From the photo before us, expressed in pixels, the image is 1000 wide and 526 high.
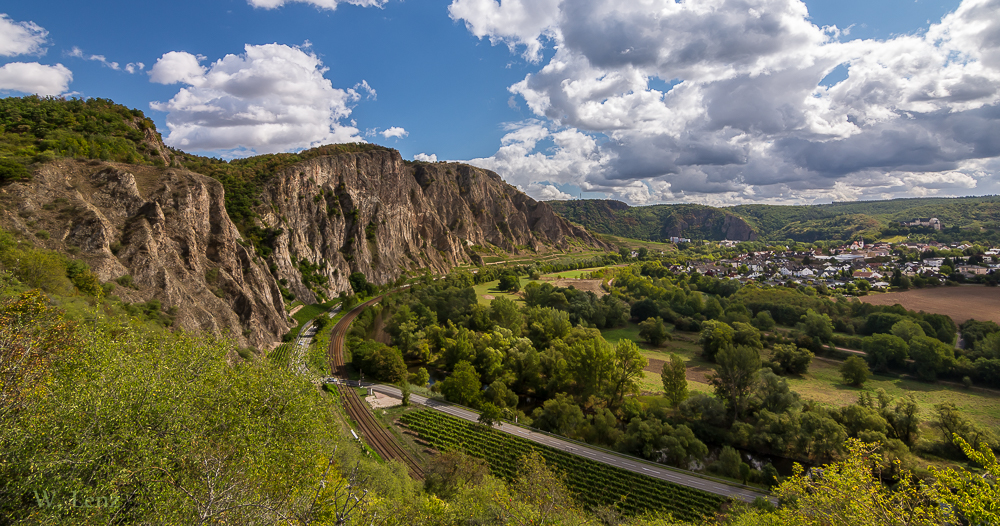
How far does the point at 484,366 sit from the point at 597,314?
1200 inches

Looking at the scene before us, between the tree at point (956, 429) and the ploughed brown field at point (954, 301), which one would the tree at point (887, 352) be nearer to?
the tree at point (956, 429)

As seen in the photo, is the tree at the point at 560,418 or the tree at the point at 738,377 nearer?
the tree at the point at 560,418

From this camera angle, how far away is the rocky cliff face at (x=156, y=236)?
2777cm

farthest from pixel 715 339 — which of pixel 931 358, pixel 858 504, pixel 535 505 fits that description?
pixel 858 504

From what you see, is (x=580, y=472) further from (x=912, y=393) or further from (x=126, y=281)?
(x=912, y=393)

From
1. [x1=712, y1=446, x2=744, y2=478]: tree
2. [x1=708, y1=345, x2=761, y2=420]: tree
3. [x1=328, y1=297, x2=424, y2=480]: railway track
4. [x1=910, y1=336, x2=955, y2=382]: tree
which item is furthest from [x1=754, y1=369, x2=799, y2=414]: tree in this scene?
[x1=328, y1=297, x2=424, y2=480]: railway track

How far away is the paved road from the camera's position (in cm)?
2506

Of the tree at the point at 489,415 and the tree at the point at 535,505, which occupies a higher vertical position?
the tree at the point at 535,505

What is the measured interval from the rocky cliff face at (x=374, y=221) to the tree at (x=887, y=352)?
79.8 metres

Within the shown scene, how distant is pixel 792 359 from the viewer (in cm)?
4516

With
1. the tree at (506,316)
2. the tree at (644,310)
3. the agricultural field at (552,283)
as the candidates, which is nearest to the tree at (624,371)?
the tree at (506,316)

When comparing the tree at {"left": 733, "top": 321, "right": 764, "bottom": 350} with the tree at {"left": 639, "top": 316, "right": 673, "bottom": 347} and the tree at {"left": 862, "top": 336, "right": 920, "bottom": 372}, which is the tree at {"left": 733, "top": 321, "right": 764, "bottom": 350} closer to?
the tree at {"left": 639, "top": 316, "right": 673, "bottom": 347}

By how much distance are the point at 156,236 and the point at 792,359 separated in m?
70.0

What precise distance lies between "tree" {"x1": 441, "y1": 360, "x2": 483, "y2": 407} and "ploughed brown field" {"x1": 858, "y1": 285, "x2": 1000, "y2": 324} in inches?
2972
